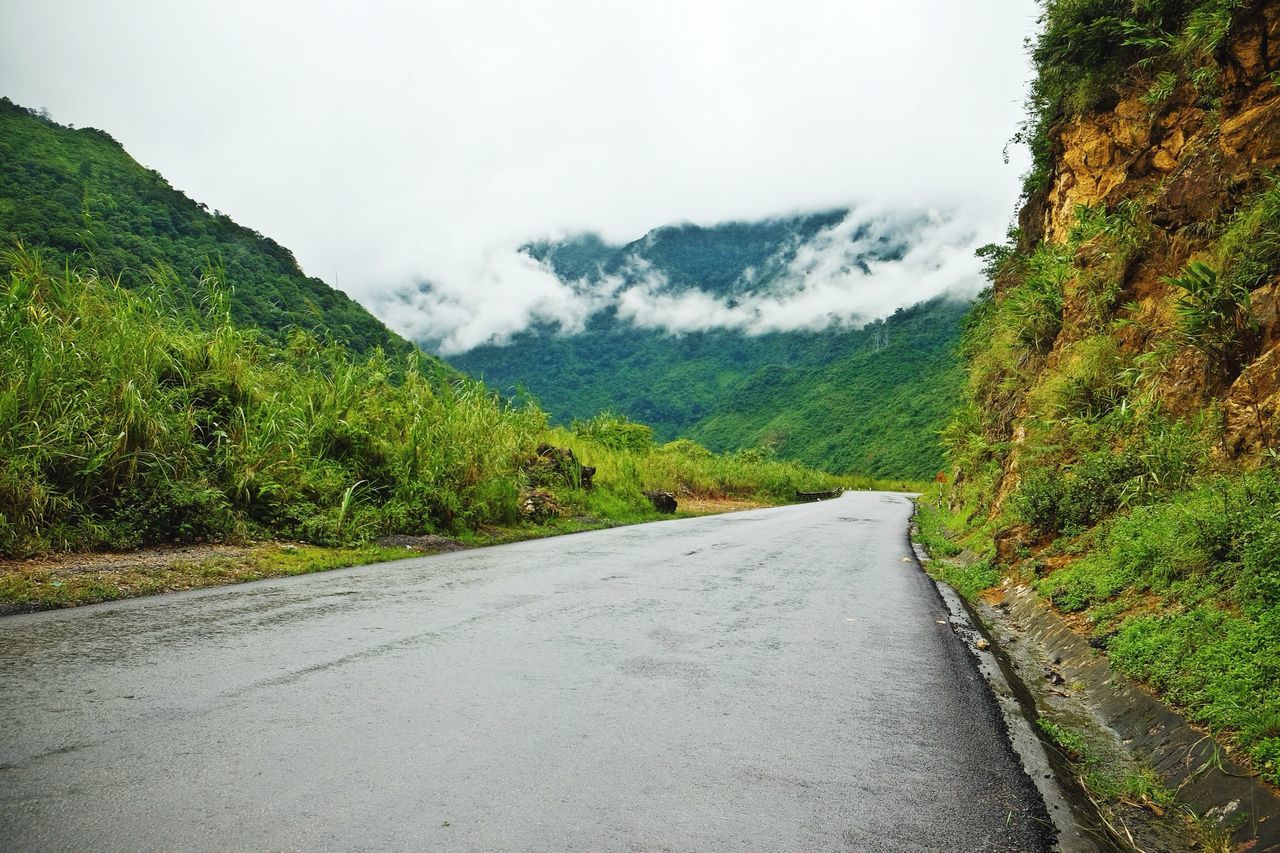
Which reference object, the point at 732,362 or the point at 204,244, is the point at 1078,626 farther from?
the point at 732,362

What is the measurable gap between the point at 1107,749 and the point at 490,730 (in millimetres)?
3102

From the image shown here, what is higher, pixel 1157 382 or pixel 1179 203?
pixel 1179 203

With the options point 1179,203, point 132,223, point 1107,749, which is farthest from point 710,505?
point 132,223

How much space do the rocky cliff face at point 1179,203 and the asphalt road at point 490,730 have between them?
3.99 metres

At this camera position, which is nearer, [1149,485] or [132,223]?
[1149,485]

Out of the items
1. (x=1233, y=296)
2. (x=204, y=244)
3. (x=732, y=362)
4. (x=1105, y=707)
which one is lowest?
(x=1105, y=707)

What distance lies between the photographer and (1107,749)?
12.0 ft

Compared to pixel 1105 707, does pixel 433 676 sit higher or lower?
higher

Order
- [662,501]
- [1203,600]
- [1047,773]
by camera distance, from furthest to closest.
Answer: [662,501], [1203,600], [1047,773]

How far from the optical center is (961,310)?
119 m

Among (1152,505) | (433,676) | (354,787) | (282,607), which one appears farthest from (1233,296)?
(282,607)

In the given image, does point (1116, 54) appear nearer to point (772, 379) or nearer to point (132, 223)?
point (132, 223)

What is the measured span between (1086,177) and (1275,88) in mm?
4280

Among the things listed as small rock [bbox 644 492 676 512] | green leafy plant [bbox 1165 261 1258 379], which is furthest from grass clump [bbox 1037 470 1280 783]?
small rock [bbox 644 492 676 512]
